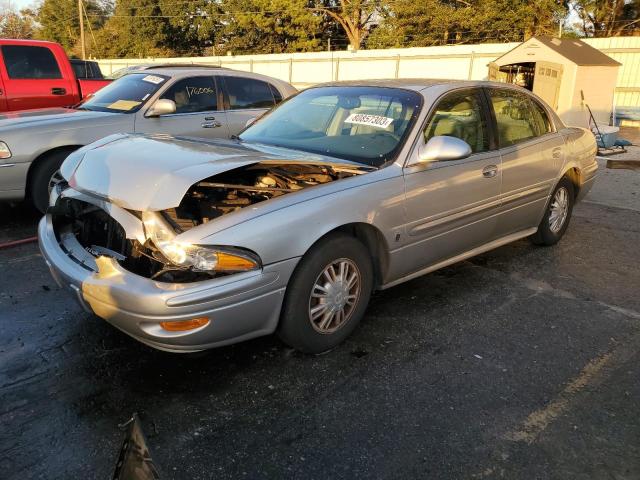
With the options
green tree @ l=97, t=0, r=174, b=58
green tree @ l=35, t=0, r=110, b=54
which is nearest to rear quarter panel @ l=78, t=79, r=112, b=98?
green tree @ l=97, t=0, r=174, b=58

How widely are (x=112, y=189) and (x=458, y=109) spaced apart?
2592mm

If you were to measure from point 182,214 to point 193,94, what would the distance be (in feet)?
13.2

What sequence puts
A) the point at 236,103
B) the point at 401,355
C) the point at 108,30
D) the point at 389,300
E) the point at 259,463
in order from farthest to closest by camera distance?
1. the point at 108,30
2. the point at 236,103
3. the point at 389,300
4. the point at 401,355
5. the point at 259,463

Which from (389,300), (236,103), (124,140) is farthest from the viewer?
(236,103)

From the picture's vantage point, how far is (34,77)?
772 centimetres

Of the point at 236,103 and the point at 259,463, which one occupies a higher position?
the point at 236,103

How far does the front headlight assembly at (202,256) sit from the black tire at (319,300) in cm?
33

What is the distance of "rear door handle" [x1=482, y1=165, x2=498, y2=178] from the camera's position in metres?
4.04

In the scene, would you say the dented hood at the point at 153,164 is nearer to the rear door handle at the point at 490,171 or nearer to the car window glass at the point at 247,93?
the rear door handle at the point at 490,171

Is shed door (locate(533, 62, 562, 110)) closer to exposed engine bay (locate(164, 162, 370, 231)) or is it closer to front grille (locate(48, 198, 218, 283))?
exposed engine bay (locate(164, 162, 370, 231))

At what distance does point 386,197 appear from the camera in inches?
131

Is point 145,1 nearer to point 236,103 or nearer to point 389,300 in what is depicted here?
point 236,103

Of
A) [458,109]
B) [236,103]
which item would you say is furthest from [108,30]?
[458,109]

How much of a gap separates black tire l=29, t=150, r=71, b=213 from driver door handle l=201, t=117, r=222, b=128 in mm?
1649
